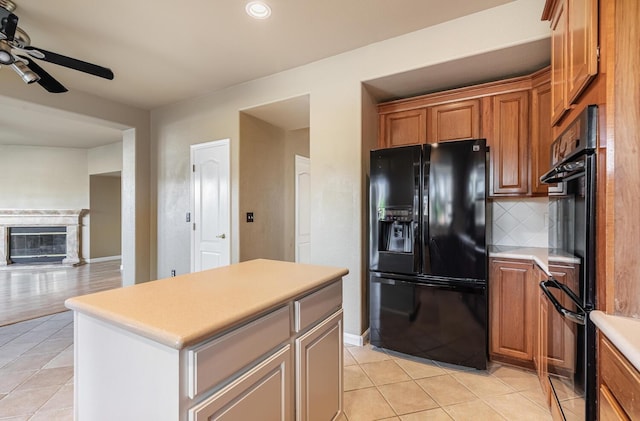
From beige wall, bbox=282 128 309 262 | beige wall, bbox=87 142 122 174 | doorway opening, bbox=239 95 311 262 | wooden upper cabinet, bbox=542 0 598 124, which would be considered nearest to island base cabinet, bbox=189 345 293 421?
wooden upper cabinet, bbox=542 0 598 124

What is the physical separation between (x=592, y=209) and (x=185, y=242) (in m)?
4.14

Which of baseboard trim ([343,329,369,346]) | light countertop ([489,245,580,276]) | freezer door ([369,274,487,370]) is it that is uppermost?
light countertop ([489,245,580,276])

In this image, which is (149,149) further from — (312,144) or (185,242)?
(312,144)

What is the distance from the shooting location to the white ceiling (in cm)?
223

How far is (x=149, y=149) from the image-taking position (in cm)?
448

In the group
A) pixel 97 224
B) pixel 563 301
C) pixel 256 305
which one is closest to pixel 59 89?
pixel 256 305

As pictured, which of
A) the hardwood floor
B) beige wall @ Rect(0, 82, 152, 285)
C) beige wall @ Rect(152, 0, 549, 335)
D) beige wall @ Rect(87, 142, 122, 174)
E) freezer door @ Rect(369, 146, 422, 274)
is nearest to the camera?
beige wall @ Rect(152, 0, 549, 335)

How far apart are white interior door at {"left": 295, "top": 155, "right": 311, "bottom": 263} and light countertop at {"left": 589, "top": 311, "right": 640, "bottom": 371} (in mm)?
3759

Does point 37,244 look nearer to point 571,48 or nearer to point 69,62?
point 69,62

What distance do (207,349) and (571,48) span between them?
6.64 feet

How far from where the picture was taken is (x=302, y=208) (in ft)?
15.3

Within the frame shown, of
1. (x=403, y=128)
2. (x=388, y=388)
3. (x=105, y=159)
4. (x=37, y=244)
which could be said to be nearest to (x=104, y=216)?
(x=37, y=244)

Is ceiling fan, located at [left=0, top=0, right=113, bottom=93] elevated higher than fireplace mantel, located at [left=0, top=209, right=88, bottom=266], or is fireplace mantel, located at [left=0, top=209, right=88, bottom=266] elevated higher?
ceiling fan, located at [left=0, top=0, right=113, bottom=93]

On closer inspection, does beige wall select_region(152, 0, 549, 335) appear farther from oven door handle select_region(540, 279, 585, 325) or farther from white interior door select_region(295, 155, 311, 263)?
oven door handle select_region(540, 279, 585, 325)
